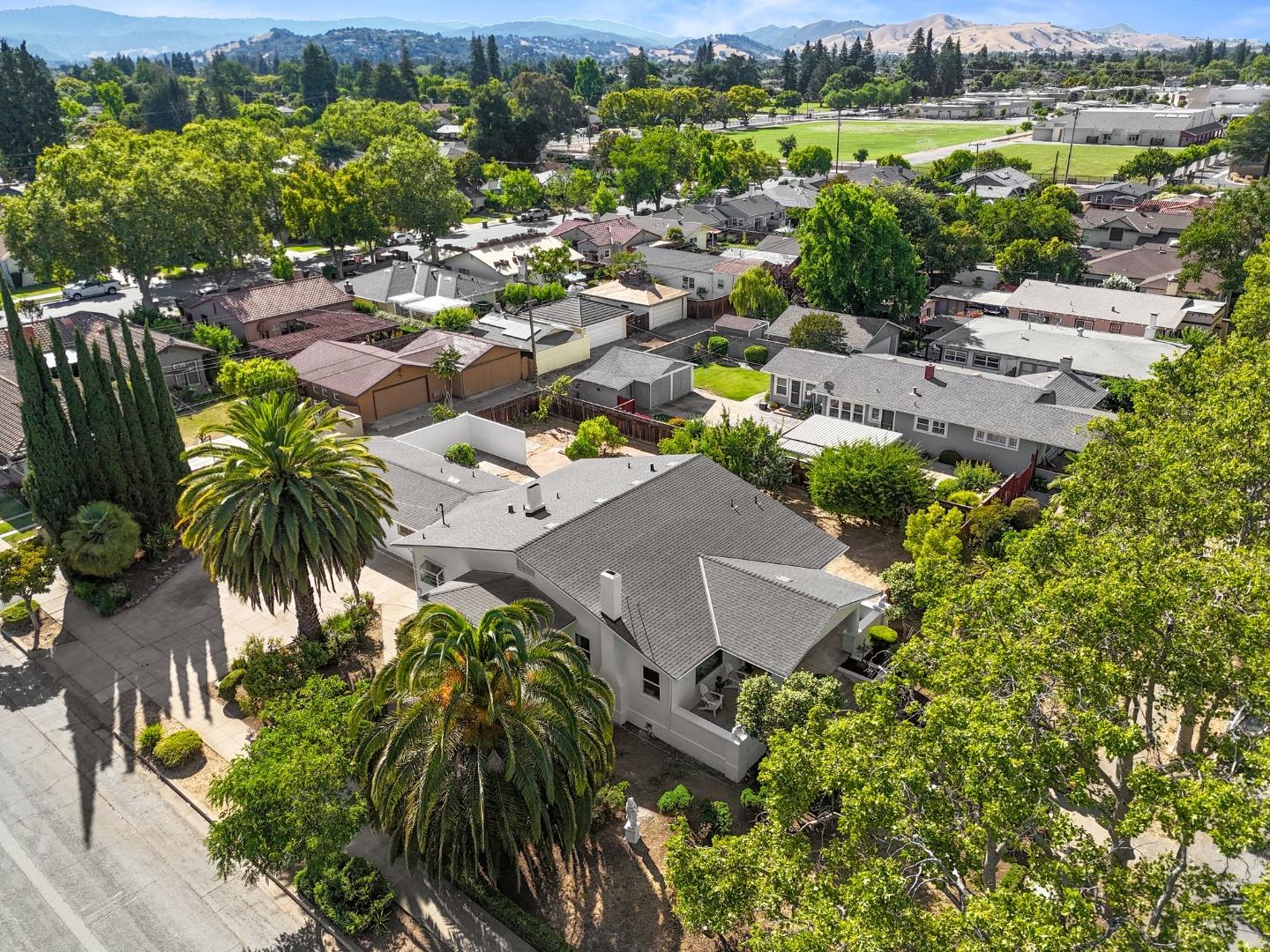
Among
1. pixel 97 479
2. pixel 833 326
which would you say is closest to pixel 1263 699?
pixel 97 479

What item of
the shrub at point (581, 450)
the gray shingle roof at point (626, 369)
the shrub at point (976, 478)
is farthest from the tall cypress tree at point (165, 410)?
the shrub at point (976, 478)

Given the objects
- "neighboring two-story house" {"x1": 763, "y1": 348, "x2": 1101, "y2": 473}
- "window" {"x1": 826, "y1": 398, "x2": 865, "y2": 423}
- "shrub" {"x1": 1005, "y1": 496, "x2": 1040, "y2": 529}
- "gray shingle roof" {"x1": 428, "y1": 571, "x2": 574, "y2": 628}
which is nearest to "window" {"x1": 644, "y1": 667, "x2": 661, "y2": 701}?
"gray shingle roof" {"x1": 428, "y1": 571, "x2": 574, "y2": 628}

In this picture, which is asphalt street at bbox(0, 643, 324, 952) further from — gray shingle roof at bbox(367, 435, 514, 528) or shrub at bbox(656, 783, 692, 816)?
gray shingle roof at bbox(367, 435, 514, 528)

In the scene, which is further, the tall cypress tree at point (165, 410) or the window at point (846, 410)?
the window at point (846, 410)

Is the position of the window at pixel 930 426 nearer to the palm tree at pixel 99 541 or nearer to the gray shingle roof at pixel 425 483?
the gray shingle roof at pixel 425 483

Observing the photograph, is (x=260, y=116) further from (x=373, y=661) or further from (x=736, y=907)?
(x=736, y=907)
